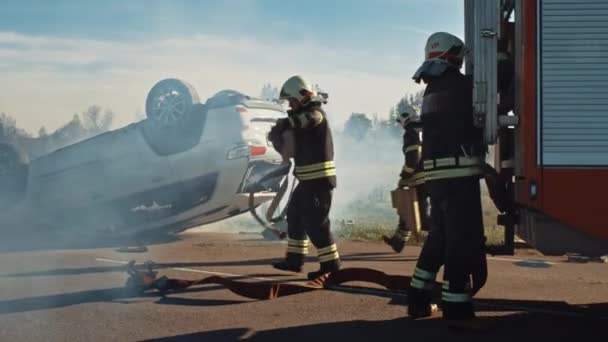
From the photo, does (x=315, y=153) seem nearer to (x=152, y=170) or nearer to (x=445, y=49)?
(x=445, y=49)

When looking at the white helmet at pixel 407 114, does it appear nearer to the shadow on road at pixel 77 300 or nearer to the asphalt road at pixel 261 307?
the asphalt road at pixel 261 307

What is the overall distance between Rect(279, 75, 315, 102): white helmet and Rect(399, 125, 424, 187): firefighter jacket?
7.41 ft

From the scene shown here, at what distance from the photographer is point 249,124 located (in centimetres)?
1023

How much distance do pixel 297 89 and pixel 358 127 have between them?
14717mm

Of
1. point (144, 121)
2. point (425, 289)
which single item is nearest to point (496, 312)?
point (425, 289)

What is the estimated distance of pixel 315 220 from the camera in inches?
277

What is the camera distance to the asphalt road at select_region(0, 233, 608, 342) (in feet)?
16.6

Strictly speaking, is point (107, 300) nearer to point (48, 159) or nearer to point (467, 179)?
point (467, 179)

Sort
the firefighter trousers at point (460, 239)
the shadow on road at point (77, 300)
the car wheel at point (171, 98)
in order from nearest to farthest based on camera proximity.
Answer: the firefighter trousers at point (460, 239), the shadow on road at point (77, 300), the car wheel at point (171, 98)

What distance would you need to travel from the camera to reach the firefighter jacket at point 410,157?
9031 mm

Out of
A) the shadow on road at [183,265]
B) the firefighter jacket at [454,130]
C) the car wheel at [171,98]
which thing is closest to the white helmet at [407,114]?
the shadow on road at [183,265]

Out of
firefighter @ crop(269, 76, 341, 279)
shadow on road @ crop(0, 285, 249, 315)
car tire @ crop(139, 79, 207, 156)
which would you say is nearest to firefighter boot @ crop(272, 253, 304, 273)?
firefighter @ crop(269, 76, 341, 279)

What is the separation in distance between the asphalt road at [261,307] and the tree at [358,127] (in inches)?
493

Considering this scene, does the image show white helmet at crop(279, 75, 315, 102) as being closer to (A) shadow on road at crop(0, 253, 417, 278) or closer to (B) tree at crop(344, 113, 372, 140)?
(A) shadow on road at crop(0, 253, 417, 278)
